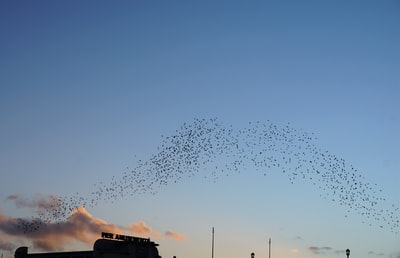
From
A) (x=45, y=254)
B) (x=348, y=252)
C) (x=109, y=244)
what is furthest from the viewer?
(x=45, y=254)

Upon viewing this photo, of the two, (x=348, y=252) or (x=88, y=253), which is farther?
(x=88, y=253)

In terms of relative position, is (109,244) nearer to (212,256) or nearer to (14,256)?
(212,256)

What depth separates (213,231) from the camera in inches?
4560

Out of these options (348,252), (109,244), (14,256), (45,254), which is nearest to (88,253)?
(109,244)

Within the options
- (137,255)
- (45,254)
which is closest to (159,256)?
(137,255)

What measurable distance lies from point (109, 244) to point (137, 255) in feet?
20.2

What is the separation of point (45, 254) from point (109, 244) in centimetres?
2025

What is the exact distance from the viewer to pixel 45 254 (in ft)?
399

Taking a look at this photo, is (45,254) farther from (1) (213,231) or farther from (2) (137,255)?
(1) (213,231)

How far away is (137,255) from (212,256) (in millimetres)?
15358

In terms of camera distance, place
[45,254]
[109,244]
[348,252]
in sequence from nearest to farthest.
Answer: [348,252] → [109,244] → [45,254]

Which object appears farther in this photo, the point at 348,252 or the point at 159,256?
the point at 159,256

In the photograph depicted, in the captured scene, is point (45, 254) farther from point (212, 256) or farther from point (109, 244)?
point (212, 256)

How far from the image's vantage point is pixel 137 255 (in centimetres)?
11094
